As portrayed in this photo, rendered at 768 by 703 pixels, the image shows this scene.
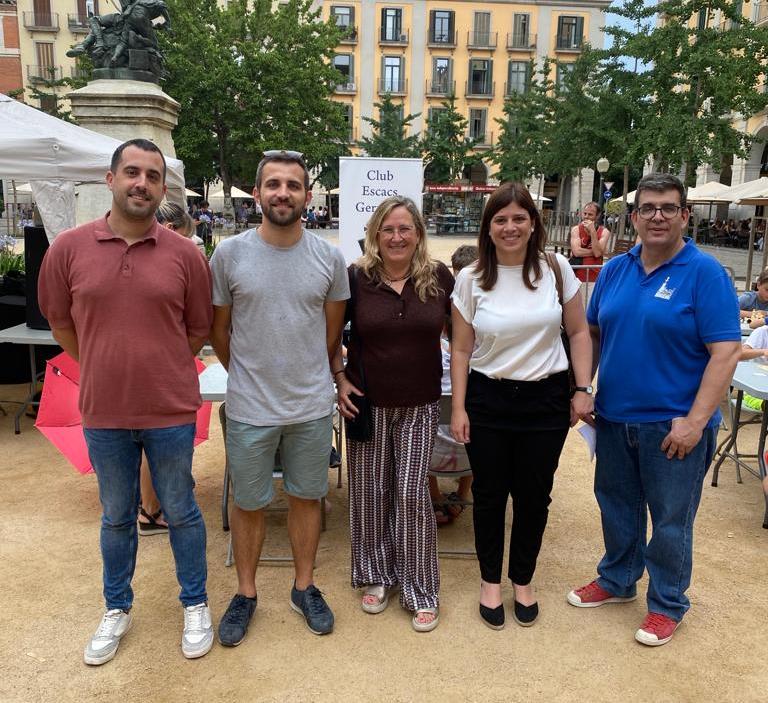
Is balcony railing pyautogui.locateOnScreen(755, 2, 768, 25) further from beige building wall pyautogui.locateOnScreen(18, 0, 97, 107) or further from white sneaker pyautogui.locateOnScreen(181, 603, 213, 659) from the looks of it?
beige building wall pyautogui.locateOnScreen(18, 0, 97, 107)

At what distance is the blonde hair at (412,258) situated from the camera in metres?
2.71

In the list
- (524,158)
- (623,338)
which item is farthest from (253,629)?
(524,158)

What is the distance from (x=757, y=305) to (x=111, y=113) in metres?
8.09

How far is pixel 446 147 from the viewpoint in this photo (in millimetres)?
38031

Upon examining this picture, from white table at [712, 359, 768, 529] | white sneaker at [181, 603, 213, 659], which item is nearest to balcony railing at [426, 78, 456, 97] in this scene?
white table at [712, 359, 768, 529]

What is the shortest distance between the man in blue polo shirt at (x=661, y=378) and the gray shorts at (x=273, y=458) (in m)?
1.17

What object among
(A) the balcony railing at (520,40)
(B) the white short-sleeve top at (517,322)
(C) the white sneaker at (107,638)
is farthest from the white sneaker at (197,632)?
(A) the balcony railing at (520,40)

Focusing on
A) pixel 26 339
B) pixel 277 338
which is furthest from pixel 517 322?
pixel 26 339

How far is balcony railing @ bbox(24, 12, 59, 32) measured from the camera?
42.6 metres

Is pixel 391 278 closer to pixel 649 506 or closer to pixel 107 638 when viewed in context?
pixel 649 506

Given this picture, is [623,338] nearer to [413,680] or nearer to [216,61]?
[413,680]

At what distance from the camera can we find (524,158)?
29.8m

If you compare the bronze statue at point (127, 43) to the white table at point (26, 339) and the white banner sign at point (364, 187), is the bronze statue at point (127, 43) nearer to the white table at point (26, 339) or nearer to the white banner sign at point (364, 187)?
the white banner sign at point (364, 187)

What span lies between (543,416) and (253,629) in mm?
1480
